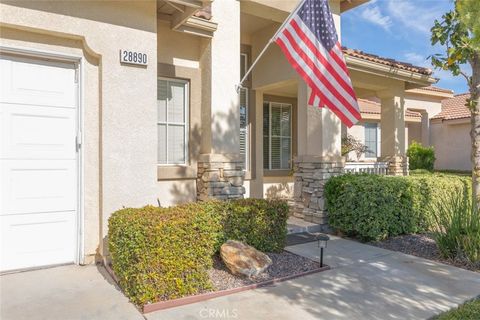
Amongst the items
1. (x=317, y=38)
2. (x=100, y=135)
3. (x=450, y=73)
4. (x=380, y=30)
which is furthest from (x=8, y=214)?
(x=380, y=30)

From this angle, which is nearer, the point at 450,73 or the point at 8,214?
the point at 8,214

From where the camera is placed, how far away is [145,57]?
561 cm

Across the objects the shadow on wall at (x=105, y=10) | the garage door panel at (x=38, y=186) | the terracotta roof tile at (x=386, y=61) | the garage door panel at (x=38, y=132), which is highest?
the terracotta roof tile at (x=386, y=61)

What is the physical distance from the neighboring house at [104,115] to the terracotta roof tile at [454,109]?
1445cm

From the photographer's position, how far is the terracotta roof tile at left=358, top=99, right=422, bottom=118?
15.6 meters

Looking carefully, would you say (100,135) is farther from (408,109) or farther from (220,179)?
(408,109)

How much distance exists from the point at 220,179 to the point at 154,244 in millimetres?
2936

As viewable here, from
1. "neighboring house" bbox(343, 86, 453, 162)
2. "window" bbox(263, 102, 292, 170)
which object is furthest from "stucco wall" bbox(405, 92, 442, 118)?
"window" bbox(263, 102, 292, 170)

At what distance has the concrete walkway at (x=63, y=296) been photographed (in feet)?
12.6

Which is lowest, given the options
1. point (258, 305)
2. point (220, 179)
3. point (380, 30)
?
point (258, 305)

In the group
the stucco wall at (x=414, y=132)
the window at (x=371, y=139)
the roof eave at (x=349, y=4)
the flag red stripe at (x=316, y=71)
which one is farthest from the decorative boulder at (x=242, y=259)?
the stucco wall at (x=414, y=132)

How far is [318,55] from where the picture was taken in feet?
20.1

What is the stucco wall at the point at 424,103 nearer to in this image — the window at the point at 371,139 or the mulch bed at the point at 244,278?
the window at the point at 371,139

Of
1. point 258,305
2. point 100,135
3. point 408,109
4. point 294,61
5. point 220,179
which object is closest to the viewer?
point 258,305
